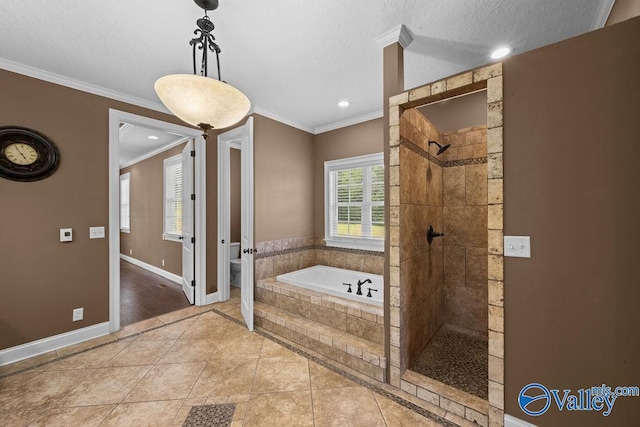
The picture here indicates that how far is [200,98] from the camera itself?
1.28 meters

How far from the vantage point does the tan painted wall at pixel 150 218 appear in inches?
193

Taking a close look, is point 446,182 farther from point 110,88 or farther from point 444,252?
point 110,88

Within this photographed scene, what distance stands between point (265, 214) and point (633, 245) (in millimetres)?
3179

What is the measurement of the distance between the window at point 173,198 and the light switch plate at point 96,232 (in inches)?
74.1

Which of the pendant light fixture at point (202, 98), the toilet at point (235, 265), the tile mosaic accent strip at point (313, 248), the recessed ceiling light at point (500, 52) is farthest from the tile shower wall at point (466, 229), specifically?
the toilet at point (235, 265)

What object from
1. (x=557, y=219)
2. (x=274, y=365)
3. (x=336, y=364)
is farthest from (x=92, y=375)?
(x=557, y=219)

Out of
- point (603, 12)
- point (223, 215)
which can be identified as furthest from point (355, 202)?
point (603, 12)

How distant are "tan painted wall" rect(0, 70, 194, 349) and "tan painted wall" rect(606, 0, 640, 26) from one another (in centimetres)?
422

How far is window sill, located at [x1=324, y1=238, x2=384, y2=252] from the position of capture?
3.50 metres

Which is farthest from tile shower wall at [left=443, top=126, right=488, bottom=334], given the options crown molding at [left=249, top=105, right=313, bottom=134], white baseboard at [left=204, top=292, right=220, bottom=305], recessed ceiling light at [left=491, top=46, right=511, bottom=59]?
white baseboard at [left=204, top=292, right=220, bottom=305]

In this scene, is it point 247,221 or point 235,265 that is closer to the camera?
point 247,221

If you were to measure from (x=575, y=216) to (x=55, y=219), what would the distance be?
13.5ft

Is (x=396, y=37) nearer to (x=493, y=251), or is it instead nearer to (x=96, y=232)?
(x=493, y=251)

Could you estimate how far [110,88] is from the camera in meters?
2.77
